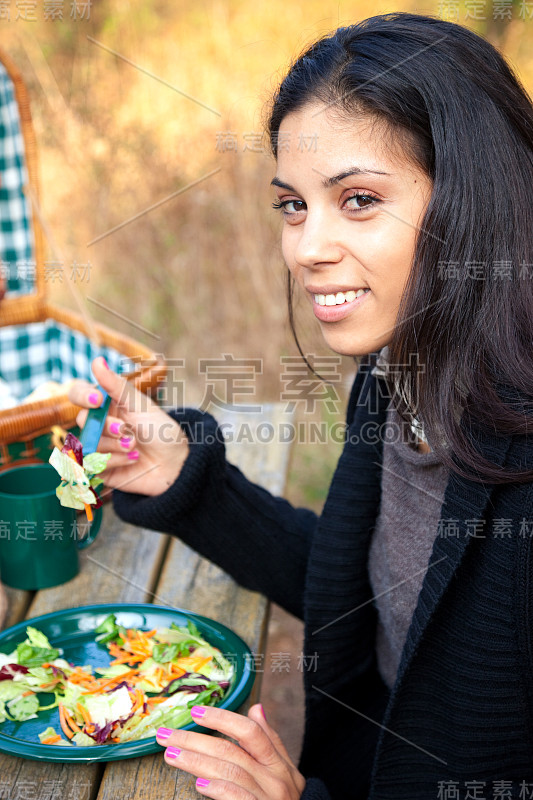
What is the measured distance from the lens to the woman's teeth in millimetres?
1203

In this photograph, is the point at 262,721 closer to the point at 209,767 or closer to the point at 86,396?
the point at 209,767

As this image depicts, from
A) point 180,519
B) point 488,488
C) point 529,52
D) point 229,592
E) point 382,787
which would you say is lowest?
point 382,787

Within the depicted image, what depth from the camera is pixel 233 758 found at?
1.05 metres

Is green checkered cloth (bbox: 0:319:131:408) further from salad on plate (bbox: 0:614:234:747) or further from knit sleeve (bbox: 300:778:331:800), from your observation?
knit sleeve (bbox: 300:778:331:800)

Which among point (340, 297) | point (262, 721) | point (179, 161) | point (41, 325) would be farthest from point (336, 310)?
point (179, 161)

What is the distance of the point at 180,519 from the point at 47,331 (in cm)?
→ 122

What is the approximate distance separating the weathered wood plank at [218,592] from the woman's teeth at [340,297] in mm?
589

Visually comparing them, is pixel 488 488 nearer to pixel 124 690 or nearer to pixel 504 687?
pixel 504 687

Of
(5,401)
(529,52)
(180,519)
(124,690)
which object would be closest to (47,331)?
(5,401)

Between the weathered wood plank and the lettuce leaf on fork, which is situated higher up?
the lettuce leaf on fork

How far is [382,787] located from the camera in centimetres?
128

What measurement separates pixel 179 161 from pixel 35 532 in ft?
12.9

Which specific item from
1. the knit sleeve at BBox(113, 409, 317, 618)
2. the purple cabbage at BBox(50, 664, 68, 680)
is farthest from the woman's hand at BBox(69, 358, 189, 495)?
the purple cabbage at BBox(50, 664, 68, 680)

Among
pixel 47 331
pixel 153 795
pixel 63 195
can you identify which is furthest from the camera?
pixel 63 195
